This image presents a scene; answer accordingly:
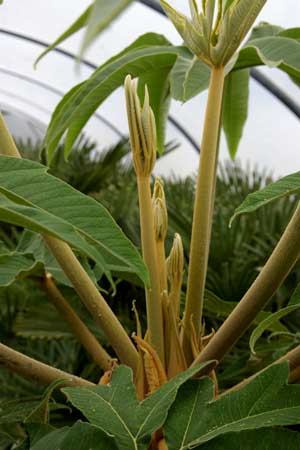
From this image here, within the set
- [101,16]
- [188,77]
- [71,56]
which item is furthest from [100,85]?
[71,56]

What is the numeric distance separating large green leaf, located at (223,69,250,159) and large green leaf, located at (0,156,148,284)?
0.37 metres

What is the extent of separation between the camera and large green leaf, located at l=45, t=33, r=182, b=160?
559 mm

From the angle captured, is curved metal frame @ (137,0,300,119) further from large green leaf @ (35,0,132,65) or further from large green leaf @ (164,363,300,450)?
large green leaf @ (35,0,132,65)

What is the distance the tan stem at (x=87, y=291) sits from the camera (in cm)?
47

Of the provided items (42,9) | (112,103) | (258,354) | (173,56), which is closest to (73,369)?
(258,354)

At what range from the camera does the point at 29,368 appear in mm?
455

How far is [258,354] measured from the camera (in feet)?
2.07

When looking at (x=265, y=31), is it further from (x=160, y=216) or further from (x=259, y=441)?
(x=259, y=441)

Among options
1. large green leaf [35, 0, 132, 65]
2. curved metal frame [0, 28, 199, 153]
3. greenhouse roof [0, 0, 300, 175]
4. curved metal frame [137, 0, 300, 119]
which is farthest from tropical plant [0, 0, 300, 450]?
curved metal frame [0, 28, 199, 153]

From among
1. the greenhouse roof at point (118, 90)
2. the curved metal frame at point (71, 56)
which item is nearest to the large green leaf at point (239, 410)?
the greenhouse roof at point (118, 90)

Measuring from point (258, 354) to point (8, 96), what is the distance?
7351 millimetres

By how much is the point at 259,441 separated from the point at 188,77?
309 mm

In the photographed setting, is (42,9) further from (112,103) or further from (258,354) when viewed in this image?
(258,354)

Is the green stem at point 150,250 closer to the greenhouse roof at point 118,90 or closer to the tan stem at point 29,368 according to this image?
the tan stem at point 29,368
